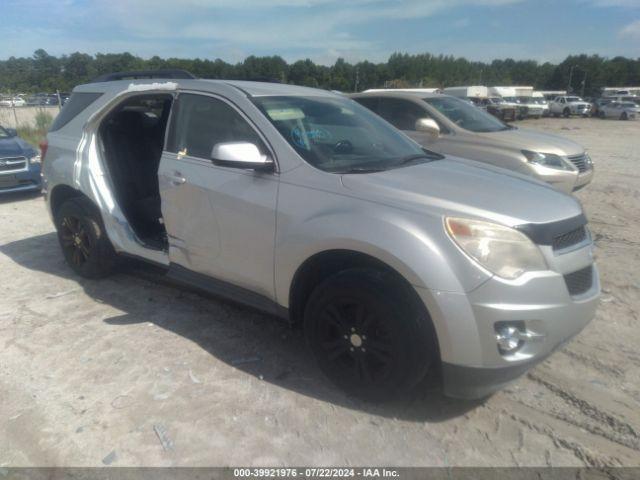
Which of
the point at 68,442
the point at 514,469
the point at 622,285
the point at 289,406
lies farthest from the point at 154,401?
the point at 622,285

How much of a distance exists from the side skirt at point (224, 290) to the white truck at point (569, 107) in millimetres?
45992

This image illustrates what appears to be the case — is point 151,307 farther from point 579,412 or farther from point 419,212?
point 579,412

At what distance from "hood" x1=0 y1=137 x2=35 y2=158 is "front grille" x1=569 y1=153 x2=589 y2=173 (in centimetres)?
876

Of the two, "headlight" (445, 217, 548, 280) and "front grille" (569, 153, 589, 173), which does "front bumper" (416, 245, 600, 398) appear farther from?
"front grille" (569, 153, 589, 173)

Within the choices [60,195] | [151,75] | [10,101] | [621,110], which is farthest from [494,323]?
[621,110]

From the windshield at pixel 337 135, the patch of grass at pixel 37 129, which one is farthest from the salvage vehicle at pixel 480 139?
the patch of grass at pixel 37 129

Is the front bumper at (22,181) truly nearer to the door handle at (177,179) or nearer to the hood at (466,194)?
the door handle at (177,179)

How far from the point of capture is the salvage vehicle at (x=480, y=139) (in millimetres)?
6992

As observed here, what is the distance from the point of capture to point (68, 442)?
2717 mm

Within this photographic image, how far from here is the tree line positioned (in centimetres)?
3997

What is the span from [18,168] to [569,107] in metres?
44.1

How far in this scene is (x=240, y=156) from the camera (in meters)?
3.11

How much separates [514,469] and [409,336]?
2.63ft

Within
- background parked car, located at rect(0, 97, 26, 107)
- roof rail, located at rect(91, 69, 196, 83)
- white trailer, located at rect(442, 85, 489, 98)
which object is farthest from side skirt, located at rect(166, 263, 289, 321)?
white trailer, located at rect(442, 85, 489, 98)
